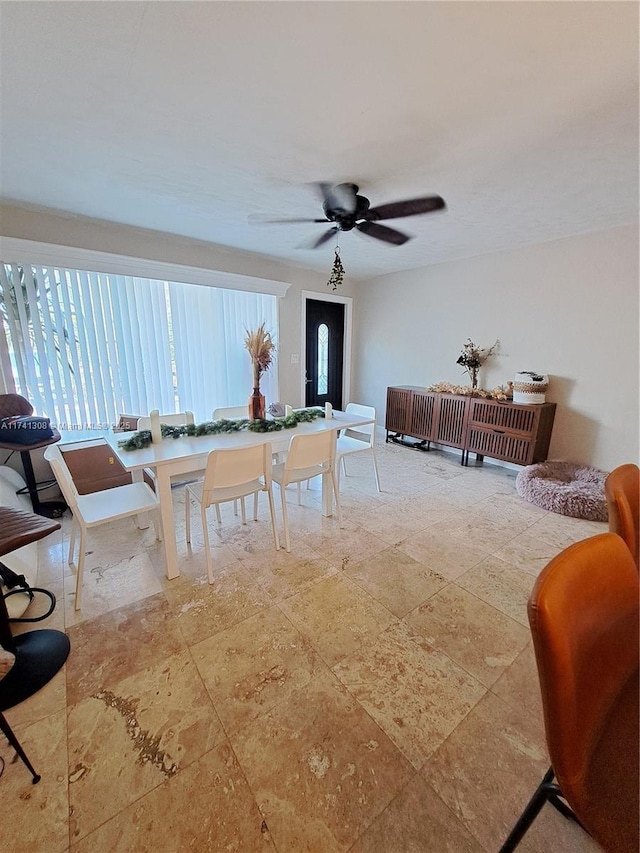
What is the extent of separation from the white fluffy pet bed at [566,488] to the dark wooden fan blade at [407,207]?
2431 millimetres

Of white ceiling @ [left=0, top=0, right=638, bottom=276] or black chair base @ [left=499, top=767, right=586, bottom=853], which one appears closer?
black chair base @ [left=499, top=767, right=586, bottom=853]

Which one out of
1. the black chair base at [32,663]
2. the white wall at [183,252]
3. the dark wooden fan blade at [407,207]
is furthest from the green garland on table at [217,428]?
the white wall at [183,252]

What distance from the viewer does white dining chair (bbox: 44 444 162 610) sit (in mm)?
1711

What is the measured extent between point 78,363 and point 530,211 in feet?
13.3

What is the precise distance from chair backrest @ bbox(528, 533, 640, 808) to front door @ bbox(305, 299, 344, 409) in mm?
4288

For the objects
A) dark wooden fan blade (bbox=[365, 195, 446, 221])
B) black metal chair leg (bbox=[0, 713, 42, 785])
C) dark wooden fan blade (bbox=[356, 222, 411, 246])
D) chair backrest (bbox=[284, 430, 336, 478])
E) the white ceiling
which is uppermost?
the white ceiling

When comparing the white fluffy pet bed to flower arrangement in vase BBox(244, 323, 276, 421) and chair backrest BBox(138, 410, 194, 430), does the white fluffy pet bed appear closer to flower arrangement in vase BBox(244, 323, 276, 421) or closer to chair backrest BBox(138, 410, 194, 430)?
flower arrangement in vase BBox(244, 323, 276, 421)

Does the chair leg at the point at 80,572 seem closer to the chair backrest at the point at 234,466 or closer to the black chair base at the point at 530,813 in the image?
the chair backrest at the point at 234,466

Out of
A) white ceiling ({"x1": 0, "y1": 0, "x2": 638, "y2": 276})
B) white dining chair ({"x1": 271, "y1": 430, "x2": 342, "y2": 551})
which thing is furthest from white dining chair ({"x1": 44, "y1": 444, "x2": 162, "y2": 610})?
white ceiling ({"x1": 0, "y1": 0, "x2": 638, "y2": 276})

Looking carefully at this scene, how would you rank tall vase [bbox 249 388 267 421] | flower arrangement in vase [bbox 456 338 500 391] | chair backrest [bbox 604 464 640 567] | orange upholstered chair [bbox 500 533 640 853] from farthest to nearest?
flower arrangement in vase [bbox 456 338 500 391], tall vase [bbox 249 388 267 421], chair backrest [bbox 604 464 640 567], orange upholstered chair [bbox 500 533 640 853]

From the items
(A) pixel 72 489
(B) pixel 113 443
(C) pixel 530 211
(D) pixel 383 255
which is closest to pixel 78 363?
(B) pixel 113 443

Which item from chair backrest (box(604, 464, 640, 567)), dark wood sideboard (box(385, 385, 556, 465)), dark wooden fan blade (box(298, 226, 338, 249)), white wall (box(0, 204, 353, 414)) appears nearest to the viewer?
chair backrest (box(604, 464, 640, 567))

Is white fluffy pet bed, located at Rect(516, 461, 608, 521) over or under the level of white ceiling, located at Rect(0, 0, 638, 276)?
under

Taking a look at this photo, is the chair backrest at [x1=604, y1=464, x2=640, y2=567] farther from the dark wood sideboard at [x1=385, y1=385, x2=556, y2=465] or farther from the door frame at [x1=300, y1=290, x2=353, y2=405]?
the door frame at [x1=300, y1=290, x2=353, y2=405]
